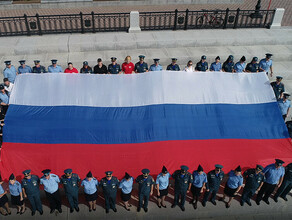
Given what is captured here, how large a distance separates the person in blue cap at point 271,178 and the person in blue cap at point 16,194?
544 cm

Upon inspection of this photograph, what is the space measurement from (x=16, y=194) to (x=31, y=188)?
0.37 m

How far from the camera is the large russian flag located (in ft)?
22.1

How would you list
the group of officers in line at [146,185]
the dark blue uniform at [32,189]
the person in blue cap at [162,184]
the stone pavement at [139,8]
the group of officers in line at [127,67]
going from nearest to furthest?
1. the dark blue uniform at [32,189]
2. the group of officers in line at [146,185]
3. the person in blue cap at [162,184]
4. the group of officers in line at [127,67]
5. the stone pavement at [139,8]

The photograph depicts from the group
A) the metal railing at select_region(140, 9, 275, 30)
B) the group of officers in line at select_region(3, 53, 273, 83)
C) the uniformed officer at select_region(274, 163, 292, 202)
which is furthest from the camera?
the metal railing at select_region(140, 9, 275, 30)

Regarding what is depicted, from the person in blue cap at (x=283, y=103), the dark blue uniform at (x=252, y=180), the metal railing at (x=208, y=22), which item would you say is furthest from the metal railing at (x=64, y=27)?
the dark blue uniform at (x=252, y=180)

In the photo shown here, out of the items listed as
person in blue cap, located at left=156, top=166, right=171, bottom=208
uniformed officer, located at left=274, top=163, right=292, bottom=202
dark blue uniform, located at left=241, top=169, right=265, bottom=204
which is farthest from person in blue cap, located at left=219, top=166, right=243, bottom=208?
person in blue cap, located at left=156, top=166, right=171, bottom=208

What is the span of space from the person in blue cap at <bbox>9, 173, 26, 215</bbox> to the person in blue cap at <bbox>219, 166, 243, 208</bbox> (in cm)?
462

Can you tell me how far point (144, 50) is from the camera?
12.5 meters

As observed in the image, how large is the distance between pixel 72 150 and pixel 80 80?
2.21 meters

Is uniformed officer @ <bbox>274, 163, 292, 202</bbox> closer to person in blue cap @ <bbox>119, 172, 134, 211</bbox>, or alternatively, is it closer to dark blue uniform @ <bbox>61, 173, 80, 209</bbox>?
person in blue cap @ <bbox>119, 172, 134, 211</bbox>

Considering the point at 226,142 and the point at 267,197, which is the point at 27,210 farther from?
the point at 267,197

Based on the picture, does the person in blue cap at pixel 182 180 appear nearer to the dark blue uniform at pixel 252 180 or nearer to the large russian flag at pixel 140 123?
the large russian flag at pixel 140 123

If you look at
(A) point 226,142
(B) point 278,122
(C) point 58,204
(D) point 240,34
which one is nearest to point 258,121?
(B) point 278,122

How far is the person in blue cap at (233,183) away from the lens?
644 centimetres
